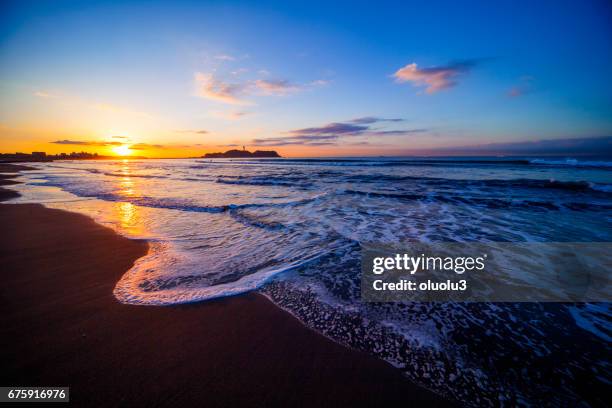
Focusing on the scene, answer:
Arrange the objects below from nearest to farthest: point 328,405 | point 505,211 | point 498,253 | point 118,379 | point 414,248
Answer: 1. point 328,405
2. point 118,379
3. point 498,253
4. point 414,248
5. point 505,211

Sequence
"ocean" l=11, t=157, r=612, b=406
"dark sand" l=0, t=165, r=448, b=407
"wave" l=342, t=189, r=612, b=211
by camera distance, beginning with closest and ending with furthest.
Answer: "dark sand" l=0, t=165, r=448, b=407 → "ocean" l=11, t=157, r=612, b=406 → "wave" l=342, t=189, r=612, b=211

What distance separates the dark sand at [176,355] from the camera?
6.74 feet

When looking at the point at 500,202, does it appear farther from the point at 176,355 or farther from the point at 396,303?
the point at 176,355

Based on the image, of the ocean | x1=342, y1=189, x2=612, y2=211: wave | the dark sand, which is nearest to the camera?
the dark sand

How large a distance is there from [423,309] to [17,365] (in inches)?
178

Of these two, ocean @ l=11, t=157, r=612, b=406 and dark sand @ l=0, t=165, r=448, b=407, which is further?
ocean @ l=11, t=157, r=612, b=406

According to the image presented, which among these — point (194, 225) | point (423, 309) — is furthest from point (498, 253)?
point (194, 225)

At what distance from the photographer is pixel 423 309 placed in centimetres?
331

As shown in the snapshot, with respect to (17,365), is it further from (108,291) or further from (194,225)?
(194,225)

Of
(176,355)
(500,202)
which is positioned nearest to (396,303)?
(176,355)

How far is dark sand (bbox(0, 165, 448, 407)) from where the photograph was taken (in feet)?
6.74

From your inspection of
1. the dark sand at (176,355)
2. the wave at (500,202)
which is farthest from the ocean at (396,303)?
the wave at (500,202)

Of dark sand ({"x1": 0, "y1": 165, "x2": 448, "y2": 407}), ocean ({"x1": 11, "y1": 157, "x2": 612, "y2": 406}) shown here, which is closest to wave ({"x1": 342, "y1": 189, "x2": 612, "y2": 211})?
ocean ({"x1": 11, "y1": 157, "x2": 612, "y2": 406})

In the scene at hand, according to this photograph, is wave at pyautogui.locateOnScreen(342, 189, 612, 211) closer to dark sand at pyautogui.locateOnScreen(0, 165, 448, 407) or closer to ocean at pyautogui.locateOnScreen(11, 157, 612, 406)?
ocean at pyautogui.locateOnScreen(11, 157, 612, 406)
